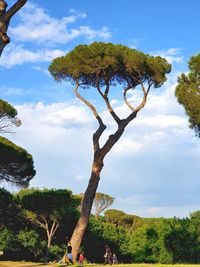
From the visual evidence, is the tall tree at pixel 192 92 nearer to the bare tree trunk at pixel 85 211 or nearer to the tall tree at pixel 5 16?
the bare tree trunk at pixel 85 211

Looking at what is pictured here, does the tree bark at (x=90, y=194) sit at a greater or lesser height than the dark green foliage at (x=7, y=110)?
lesser

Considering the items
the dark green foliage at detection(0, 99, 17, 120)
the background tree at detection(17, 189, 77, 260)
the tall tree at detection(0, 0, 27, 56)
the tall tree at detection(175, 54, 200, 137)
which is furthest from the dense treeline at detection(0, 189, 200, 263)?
the tall tree at detection(0, 0, 27, 56)

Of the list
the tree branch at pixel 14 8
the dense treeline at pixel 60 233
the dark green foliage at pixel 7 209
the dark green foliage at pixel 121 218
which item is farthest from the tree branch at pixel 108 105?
the dark green foliage at pixel 121 218

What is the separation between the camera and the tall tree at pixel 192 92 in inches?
1027

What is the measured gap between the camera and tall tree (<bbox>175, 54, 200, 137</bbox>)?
26.1 meters

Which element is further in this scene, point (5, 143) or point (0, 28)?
point (5, 143)

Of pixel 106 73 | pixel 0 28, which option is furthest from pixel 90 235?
pixel 0 28

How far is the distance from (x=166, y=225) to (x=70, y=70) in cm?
1474

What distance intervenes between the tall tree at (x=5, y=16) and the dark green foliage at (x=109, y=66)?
13889 mm

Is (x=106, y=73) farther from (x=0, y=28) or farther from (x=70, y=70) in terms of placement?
(x=0, y=28)

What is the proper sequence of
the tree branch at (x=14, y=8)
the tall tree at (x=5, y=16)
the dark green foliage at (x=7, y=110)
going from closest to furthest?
the tall tree at (x=5, y=16)
the tree branch at (x=14, y=8)
the dark green foliage at (x=7, y=110)

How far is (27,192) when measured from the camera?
3672 centimetres

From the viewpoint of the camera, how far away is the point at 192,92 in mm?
26172

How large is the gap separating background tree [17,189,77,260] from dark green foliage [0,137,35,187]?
3749 mm
